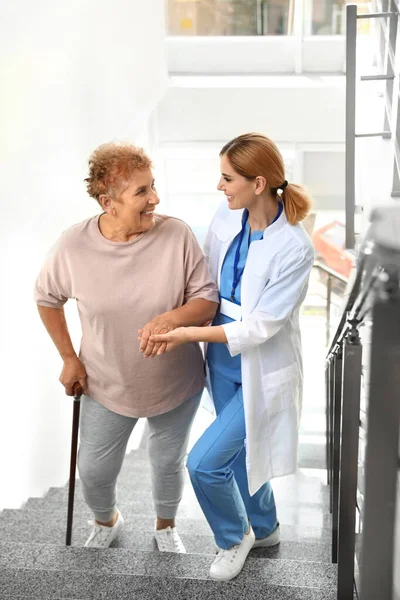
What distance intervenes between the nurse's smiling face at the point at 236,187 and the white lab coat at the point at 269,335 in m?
0.11

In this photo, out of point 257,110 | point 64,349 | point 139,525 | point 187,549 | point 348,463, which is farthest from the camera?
point 257,110

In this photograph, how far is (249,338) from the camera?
7.80ft

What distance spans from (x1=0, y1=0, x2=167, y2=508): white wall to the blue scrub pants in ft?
3.83

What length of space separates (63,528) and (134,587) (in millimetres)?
986

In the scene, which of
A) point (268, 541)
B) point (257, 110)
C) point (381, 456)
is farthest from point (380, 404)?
point (257, 110)

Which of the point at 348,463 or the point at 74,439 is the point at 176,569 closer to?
the point at 74,439

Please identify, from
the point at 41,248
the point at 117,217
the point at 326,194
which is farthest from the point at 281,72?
the point at 117,217

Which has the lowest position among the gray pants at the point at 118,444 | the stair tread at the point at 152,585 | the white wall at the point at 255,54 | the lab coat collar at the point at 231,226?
the stair tread at the point at 152,585

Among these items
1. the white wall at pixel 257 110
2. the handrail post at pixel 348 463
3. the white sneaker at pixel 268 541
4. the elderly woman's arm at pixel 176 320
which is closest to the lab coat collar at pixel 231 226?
the elderly woman's arm at pixel 176 320

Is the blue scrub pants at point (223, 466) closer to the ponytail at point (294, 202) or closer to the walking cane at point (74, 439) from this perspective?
the walking cane at point (74, 439)

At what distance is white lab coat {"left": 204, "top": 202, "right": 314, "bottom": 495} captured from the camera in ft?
7.86

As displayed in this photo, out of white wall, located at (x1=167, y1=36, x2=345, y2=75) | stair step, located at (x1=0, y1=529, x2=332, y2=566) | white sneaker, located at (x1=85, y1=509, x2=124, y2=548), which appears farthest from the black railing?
white wall, located at (x1=167, y1=36, x2=345, y2=75)

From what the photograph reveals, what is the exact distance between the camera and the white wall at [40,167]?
3207 millimetres

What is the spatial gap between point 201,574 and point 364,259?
1768mm
